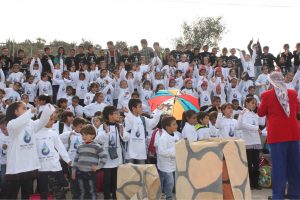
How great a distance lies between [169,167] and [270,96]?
241 cm

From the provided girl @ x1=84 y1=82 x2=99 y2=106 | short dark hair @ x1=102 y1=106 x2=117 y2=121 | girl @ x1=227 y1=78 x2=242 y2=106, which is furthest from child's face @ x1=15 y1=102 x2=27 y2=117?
girl @ x1=227 y1=78 x2=242 y2=106

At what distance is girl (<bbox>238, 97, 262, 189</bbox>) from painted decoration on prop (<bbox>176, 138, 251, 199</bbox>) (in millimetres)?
3981

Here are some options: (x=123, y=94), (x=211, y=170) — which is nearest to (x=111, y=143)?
(x=211, y=170)

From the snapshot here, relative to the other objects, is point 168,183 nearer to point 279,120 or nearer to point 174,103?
point 279,120

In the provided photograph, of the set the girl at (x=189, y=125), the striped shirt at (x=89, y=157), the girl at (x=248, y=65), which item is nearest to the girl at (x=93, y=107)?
the girl at (x=189, y=125)

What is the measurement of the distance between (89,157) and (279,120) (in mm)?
3060

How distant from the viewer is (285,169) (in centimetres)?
776

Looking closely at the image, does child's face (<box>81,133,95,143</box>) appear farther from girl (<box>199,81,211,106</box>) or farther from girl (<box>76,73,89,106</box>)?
girl (<box>199,81,211,106</box>)

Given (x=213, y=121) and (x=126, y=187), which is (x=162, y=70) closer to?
(x=213, y=121)

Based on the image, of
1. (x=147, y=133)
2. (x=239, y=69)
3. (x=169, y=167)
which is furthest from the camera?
(x=239, y=69)

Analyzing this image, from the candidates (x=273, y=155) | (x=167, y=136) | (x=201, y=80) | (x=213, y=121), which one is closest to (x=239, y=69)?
(x=201, y=80)

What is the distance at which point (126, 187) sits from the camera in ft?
26.4

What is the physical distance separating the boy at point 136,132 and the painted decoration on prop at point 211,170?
9.63ft

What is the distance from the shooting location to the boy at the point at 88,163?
845cm
